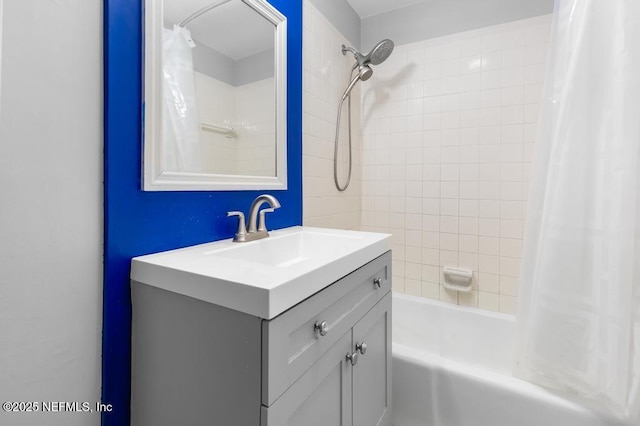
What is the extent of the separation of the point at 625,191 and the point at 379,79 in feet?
4.92

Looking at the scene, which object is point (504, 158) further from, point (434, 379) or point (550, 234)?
point (434, 379)

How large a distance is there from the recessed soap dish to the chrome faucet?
1.28 meters

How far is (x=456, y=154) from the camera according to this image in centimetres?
188

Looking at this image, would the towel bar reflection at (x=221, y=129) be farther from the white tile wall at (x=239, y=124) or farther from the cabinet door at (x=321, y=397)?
the cabinet door at (x=321, y=397)

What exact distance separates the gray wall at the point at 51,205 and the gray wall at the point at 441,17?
5.81 feet

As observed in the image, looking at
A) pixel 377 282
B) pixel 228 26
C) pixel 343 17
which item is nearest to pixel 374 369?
pixel 377 282

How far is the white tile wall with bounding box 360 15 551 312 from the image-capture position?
1.72 meters

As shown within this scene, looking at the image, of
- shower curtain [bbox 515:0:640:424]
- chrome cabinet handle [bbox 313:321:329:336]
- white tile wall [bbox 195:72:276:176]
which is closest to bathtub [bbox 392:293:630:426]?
shower curtain [bbox 515:0:640:424]

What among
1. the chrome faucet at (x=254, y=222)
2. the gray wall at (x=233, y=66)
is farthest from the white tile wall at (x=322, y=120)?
the chrome faucet at (x=254, y=222)

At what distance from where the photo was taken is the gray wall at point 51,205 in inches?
25.1

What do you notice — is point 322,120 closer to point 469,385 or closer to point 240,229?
point 240,229

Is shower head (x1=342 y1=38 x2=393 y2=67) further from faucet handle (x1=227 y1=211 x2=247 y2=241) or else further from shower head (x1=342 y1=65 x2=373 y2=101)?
faucet handle (x1=227 y1=211 x2=247 y2=241)

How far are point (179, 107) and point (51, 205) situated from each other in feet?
1.43

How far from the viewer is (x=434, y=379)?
1272mm
